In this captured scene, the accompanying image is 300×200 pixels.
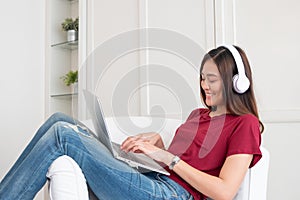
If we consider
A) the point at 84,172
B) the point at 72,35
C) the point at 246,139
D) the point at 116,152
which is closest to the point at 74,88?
the point at 72,35

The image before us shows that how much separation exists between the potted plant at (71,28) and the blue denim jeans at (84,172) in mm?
1576

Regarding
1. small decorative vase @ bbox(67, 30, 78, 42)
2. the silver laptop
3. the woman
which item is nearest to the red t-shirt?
the woman

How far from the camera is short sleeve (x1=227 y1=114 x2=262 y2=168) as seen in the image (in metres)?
1.05

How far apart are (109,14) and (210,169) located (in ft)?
4.79

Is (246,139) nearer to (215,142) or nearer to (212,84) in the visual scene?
(215,142)

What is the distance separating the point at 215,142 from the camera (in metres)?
1.16

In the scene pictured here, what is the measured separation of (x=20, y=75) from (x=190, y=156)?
1.67 m

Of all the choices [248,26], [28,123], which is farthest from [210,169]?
[28,123]

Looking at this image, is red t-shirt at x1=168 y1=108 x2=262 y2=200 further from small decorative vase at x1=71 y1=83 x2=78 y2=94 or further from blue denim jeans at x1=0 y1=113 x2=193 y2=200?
small decorative vase at x1=71 y1=83 x2=78 y2=94

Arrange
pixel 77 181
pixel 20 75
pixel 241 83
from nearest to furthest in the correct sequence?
1. pixel 77 181
2. pixel 241 83
3. pixel 20 75

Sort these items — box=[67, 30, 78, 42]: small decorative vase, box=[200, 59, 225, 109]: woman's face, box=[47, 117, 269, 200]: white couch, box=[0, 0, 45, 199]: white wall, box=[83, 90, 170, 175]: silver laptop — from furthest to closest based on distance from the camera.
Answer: box=[67, 30, 78, 42]: small decorative vase
box=[0, 0, 45, 199]: white wall
box=[200, 59, 225, 109]: woman's face
box=[83, 90, 170, 175]: silver laptop
box=[47, 117, 269, 200]: white couch

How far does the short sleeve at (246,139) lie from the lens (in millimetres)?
1053

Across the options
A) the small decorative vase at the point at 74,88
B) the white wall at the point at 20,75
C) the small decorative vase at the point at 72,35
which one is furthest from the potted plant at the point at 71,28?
the small decorative vase at the point at 74,88

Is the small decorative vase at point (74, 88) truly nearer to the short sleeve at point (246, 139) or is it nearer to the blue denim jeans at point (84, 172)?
the blue denim jeans at point (84, 172)
